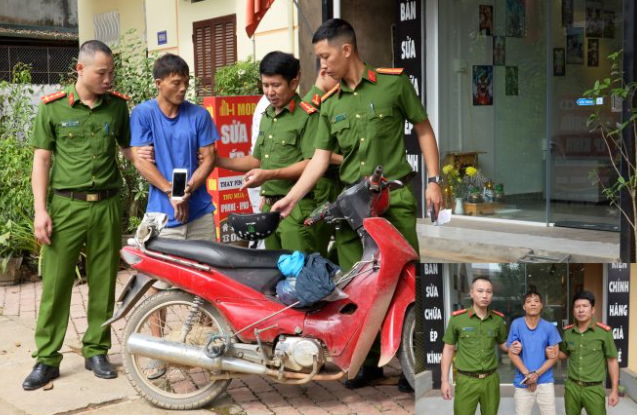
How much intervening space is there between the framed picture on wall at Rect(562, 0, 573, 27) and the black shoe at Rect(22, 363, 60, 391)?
5989 mm

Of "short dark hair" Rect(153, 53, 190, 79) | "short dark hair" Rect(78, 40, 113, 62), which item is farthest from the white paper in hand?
"short dark hair" Rect(78, 40, 113, 62)

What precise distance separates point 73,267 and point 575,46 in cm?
557

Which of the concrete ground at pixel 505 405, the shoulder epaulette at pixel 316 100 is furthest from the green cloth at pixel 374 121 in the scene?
the concrete ground at pixel 505 405

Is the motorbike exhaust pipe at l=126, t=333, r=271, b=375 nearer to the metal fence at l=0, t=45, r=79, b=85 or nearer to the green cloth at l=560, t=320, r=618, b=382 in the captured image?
the green cloth at l=560, t=320, r=618, b=382

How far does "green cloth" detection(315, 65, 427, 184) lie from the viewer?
4.82 meters

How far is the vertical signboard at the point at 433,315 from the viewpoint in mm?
3824

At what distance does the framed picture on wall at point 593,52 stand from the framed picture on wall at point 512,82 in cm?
95

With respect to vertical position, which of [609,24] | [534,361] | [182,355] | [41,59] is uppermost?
[41,59]

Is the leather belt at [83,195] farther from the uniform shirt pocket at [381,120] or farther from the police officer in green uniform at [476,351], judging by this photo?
the police officer in green uniform at [476,351]

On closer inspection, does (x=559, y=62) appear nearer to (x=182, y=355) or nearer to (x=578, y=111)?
(x=578, y=111)

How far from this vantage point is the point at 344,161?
196 inches

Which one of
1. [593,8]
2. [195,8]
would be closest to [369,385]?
[593,8]

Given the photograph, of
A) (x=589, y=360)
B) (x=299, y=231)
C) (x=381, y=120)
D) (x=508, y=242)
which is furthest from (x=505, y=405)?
(x=508, y=242)

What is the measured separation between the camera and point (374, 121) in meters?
4.81
